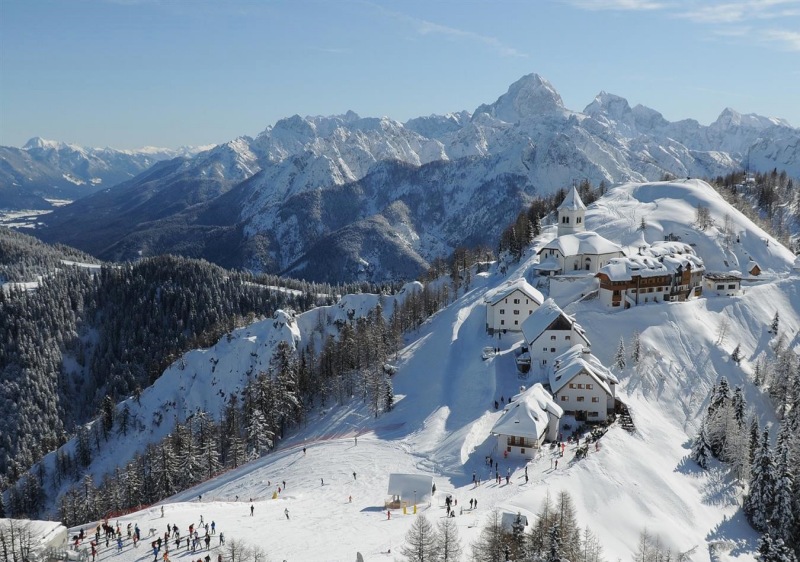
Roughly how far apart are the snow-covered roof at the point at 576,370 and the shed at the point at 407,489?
22542 mm

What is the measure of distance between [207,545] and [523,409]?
108 feet

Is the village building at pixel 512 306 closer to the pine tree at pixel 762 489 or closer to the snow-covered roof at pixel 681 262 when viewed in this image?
the snow-covered roof at pixel 681 262

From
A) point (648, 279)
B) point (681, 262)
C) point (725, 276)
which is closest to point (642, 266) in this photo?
point (648, 279)

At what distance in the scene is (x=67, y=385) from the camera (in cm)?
19050

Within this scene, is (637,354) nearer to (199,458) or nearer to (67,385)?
(199,458)

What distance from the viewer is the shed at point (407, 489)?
1960 inches

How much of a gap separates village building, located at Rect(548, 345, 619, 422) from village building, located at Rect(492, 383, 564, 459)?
12.0 ft

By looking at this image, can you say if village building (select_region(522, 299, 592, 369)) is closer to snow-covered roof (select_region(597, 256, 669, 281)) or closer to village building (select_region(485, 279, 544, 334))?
village building (select_region(485, 279, 544, 334))

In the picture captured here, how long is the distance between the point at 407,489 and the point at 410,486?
0.37 m

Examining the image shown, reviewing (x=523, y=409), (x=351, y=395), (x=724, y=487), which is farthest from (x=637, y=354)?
(x=351, y=395)

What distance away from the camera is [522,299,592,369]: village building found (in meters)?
76.3

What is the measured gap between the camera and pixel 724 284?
321 ft

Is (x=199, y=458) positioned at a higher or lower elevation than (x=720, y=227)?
lower

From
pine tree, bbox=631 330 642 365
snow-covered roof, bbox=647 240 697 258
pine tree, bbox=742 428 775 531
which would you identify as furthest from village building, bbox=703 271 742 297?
pine tree, bbox=742 428 775 531
